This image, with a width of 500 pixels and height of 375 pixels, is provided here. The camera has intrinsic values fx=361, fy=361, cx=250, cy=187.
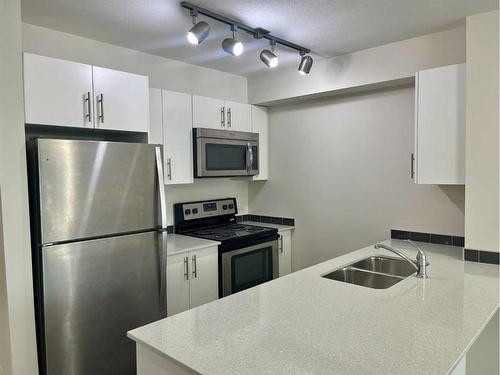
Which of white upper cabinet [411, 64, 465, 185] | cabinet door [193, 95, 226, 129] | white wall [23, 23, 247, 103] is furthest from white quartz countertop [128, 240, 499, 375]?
white wall [23, 23, 247, 103]

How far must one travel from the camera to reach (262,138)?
379cm

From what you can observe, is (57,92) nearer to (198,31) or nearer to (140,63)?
(198,31)

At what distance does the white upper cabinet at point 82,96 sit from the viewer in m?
1.97

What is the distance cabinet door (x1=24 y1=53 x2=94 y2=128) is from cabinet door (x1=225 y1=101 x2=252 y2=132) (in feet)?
4.68

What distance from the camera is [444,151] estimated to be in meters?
2.31

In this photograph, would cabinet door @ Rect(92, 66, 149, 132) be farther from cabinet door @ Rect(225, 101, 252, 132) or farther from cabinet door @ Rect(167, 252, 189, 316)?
cabinet door @ Rect(225, 101, 252, 132)

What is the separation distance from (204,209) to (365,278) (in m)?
1.72

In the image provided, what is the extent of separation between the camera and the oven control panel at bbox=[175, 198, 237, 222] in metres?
3.27

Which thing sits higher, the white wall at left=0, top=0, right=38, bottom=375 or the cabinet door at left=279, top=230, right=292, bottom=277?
the white wall at left=0, top=0, right=38, bottom=375

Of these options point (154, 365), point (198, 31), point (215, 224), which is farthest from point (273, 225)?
point (154, 365)

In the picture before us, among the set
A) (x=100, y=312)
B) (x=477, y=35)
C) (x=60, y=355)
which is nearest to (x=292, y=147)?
(x=477, y=35)

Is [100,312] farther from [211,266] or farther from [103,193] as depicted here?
[211,266]

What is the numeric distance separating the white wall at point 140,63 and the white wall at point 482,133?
2098 millimetres

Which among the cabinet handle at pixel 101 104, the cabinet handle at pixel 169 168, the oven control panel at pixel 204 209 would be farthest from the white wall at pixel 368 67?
the cabinet handle at pixel 101 104
